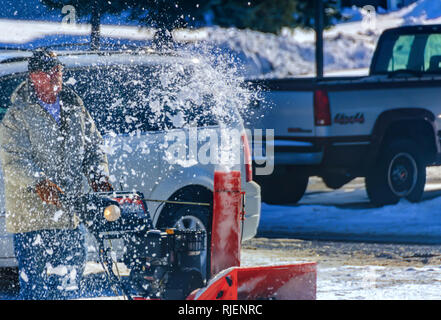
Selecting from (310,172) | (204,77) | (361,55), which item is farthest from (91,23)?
(361,55)

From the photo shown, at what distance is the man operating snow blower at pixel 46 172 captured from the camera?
24.6ft

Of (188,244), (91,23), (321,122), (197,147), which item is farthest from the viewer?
(91,23)

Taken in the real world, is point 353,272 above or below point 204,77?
below

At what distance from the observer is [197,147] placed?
9336 millimetres

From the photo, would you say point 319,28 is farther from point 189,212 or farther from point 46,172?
point 46,172

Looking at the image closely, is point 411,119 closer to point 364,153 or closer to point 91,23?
point 364,153

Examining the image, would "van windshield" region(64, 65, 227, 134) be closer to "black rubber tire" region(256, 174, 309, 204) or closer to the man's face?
the man's face

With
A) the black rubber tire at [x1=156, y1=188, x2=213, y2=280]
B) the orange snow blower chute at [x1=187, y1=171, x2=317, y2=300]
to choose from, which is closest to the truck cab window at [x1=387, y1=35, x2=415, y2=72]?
the black rubber tire at [x1=156, y1=188, x2=213, y2=280]

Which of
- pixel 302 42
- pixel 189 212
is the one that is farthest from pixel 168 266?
pixel 302 42

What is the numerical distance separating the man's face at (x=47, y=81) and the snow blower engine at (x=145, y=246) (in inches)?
35.3

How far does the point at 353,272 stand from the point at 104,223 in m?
3.44

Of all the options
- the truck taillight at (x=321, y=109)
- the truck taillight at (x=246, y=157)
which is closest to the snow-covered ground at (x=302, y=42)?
the truck taillight at (x=321, y=109)

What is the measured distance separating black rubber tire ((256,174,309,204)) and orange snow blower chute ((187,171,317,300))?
7354mm

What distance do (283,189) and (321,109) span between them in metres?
1.85
